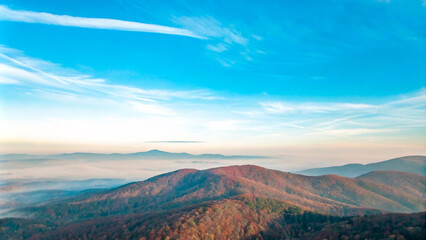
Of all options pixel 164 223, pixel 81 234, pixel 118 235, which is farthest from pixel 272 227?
pixel 81 234

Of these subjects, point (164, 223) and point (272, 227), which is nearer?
point (164, 223)

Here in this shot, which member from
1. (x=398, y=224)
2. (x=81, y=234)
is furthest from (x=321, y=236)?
(x=81, y=234)

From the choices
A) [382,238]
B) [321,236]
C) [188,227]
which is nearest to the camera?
[382,238]

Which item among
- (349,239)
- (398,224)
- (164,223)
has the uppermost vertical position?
(398,224)

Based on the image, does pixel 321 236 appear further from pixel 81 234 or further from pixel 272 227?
pixel 81 234

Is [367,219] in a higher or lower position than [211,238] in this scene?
higher

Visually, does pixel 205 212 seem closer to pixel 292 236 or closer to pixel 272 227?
pixel 272 227

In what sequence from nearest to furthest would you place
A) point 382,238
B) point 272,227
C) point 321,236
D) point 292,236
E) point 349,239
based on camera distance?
1. point 382,238
2. point 349,239
3. point 321,236
4. point 292,236
5. point 272,227

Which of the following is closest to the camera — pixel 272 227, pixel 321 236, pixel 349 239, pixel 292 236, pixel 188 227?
pixel 349 239

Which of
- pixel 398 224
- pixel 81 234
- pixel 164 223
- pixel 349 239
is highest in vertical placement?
pixel 398 224
